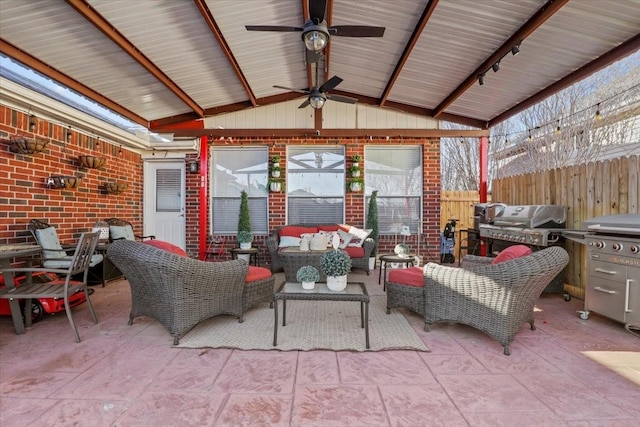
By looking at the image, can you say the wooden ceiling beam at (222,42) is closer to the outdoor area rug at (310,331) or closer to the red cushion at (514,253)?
the outdoor area rug at (310,331)

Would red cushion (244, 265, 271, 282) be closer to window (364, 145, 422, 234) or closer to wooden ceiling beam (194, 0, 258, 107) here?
wooden ceiling beam (194, 0, 258, 107)

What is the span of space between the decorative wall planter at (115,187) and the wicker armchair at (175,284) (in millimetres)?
3362

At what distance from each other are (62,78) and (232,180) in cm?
329

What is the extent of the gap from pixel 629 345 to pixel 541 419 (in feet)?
5.75

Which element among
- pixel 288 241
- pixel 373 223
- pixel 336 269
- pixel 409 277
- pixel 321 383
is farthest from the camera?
pixel 373 223

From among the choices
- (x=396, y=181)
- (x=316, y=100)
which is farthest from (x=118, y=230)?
(x=396, y=181)

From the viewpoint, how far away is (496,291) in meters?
2.74

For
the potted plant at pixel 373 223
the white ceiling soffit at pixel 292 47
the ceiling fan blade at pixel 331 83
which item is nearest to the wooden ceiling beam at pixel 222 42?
the white ceiling soffit at pixel 292 47

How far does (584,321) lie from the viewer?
3498mm

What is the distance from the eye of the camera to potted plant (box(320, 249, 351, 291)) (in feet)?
9.49

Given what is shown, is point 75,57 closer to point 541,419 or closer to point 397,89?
point 397,89

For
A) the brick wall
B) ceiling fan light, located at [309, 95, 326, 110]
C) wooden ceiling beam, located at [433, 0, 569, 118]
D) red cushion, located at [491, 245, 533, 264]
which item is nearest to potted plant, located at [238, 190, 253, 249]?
the brick wall

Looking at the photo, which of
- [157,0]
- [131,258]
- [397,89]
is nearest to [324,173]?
[397,89]

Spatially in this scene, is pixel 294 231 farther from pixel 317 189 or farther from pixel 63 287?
pixel 63 287
